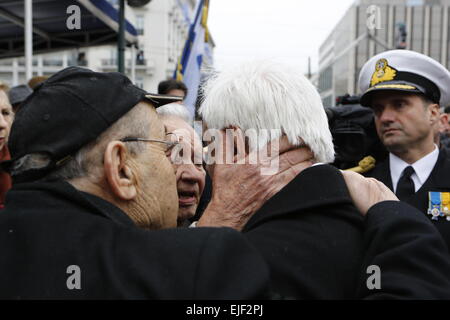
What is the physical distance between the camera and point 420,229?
1.42 meters

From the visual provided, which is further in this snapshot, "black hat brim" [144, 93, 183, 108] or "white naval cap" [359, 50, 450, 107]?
"white naval cap" [359, 50, 450, 107]

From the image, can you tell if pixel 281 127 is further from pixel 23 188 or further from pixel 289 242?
pixel 23 188

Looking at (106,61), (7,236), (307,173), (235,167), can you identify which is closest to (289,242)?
(307,173)

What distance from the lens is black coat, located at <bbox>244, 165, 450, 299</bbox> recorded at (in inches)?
51.3

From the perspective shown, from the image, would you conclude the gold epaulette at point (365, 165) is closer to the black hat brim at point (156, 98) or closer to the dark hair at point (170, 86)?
the black hat brim at point (156, 98)

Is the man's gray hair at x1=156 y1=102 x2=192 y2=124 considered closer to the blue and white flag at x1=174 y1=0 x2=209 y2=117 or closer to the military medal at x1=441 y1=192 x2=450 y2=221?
the military medal at x1=441 y1=192 x2=450 y2=221

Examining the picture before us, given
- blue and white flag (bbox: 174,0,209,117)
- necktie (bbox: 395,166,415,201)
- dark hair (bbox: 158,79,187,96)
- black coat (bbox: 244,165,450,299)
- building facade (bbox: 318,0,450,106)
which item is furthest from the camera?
building facade (bbox: 318,0,450,106)

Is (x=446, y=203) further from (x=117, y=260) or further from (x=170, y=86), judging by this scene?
(x=170, y=86)

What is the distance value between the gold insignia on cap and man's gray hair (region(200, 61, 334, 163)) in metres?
1.25

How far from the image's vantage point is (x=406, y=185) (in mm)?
2672

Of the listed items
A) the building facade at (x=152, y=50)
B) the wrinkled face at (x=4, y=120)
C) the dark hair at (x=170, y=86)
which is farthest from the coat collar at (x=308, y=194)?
the building facade at (x=152, y=50)

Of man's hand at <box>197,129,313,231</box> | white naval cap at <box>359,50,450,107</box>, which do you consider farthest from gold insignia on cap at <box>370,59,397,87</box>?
man's hand at <box>197,129,313,231</box>

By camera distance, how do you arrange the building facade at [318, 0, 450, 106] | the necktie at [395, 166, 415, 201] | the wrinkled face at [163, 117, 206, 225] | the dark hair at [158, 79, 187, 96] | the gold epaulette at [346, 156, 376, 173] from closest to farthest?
the wrinkled face at [163, 117, 206, 225]
the necktie at [395, 166, 415, 201]
the gold epaulette at [346, 156, 376, 173]
the dark hair at [158, 79, 187, 96]
the building facade at [318, 0, 450, 106]
